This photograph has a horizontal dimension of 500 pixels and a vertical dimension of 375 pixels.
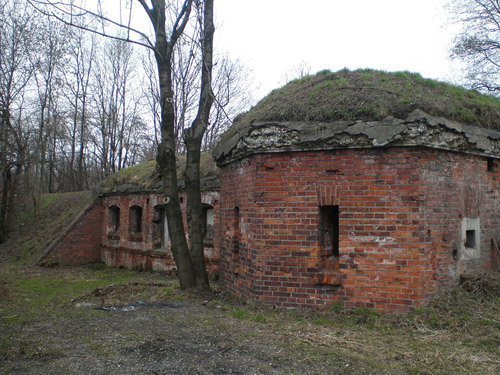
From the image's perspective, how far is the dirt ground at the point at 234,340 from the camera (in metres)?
4.35

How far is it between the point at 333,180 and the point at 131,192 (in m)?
9.18

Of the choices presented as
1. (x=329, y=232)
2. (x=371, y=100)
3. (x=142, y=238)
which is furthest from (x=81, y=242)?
(x=371, y=100)

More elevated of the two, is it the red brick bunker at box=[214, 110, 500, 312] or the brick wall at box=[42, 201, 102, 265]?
the red brick bunker at box=[214, 110, 500, 312]

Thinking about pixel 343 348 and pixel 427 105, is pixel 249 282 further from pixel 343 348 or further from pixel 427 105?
pixel 427 105

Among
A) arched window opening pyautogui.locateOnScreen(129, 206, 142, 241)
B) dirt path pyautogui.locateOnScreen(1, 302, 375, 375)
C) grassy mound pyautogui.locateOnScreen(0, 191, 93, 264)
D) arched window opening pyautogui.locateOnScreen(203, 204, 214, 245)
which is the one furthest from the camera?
grassy mound pyautogui.locateOnScreen(0, 191, 93, 264)

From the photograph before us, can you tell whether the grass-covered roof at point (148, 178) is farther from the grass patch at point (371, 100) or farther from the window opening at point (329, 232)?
the window opening at point (329, 232)

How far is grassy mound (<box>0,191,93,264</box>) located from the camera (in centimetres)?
1573

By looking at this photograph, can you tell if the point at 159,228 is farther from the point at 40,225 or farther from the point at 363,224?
the point at 363,224

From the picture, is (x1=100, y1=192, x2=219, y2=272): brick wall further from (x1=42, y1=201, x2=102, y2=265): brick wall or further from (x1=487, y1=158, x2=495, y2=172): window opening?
(x1=487, y1=158, x2=495, y2=172): window opening

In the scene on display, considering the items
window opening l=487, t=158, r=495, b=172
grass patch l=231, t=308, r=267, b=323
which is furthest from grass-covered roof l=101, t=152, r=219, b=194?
window opening l=487, t=158, r=495, b=172

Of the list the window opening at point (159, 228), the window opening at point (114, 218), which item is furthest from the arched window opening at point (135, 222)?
the window opening at point (114, 218)

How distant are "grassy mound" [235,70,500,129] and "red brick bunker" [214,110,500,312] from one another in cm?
22

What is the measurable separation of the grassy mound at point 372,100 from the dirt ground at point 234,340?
297 cm

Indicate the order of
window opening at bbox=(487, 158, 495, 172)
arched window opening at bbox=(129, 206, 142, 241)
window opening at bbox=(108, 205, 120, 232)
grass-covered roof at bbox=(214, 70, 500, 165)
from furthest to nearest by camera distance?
window opening at bbox=(108, 205, 120, 232) → arched window opening at bbox=(129, 206, 142, 241) → window opening at bbox=(487, 158, 495, 172) → grass-covered roof at bbox=(214, 70, 500, 165)
